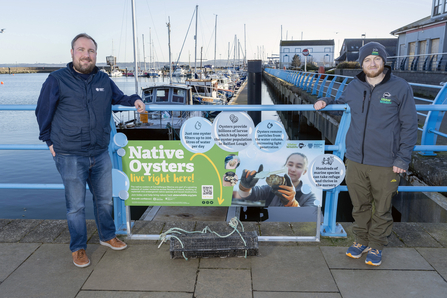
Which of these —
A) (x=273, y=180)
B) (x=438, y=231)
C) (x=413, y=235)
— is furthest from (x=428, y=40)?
(x=273, y=180)

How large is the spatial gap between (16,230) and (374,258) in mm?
3510

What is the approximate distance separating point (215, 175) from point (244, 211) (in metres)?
4.92

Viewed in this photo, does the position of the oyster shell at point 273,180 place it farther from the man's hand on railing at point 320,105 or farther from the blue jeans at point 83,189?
the blue jeans at point 83,189

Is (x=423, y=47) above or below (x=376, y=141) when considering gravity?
above

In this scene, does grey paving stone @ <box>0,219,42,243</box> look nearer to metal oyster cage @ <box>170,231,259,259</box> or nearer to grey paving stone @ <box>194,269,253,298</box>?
metal oyster cage @ <box>170,231,259,259</box>

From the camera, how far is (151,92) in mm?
16266

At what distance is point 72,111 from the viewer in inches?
113

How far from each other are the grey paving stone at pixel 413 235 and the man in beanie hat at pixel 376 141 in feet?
1.87

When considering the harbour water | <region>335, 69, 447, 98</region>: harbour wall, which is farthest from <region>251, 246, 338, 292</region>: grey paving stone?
<region>335, 69, 447, 98</region>: harbour wall

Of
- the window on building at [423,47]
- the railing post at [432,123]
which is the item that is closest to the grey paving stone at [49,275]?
the railing post at [432,123]

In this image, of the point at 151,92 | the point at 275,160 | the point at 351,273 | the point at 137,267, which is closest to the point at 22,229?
the point at 137,267

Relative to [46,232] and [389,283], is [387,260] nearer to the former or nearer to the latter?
[389,283]

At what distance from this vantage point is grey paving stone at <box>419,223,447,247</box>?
11.3ft

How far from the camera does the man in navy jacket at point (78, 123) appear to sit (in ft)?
9.33
